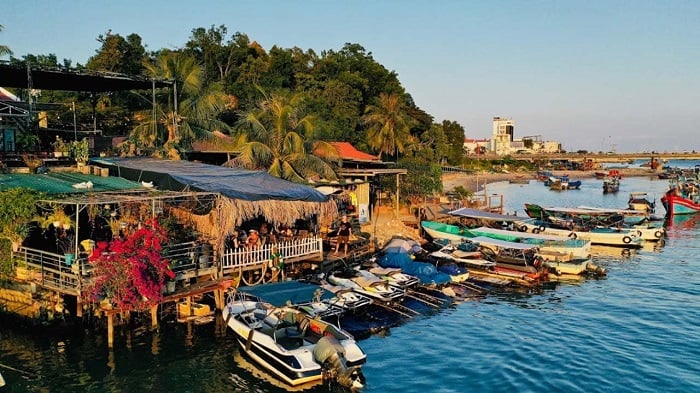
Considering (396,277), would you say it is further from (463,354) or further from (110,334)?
(110,334)

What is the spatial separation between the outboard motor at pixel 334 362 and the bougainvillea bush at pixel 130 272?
207 inches

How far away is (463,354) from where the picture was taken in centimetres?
1781

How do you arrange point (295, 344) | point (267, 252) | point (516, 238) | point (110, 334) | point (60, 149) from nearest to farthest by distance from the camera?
1. point (295, 344)
2. point (110, 334)
3. point (267, 252)
4. point (60, 149)
5. point (516, 238)

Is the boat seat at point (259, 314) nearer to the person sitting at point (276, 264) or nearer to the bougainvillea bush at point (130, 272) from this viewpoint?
the bougainvillea bush at point (130, 272)

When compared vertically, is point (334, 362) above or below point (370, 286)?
below

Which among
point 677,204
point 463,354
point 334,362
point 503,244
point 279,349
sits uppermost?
point 677,204

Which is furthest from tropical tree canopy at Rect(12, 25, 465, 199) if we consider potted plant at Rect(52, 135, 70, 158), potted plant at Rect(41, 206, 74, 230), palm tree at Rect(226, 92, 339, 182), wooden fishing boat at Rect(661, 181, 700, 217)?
wooden fishing boat at Rect(661, 181, 700, 217)

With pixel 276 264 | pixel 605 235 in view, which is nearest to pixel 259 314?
pixel 276 264

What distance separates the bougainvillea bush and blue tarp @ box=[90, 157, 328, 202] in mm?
3842

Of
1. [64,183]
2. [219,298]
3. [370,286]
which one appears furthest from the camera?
[370,286]

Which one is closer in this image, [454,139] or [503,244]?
[503,244]

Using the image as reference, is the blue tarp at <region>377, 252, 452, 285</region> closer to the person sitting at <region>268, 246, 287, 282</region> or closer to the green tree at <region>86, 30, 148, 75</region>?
the person sitting at <region>268, 246, 287, 282</region>

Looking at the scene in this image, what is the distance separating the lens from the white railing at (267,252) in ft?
64.8

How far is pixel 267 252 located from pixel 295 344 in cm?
600
